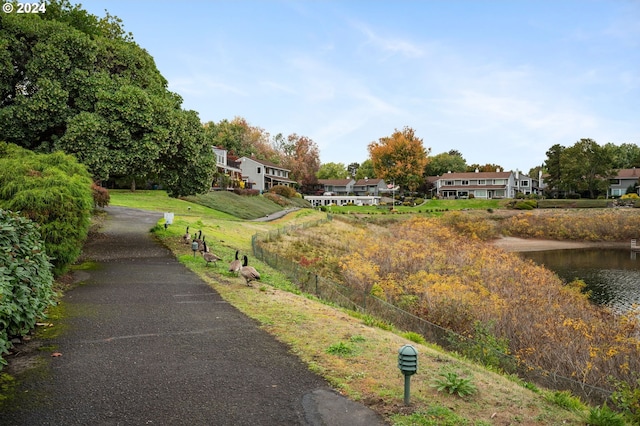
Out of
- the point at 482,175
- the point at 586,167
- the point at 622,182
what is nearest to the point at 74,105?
the point at 586,167

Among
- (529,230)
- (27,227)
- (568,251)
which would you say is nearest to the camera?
(27,227)

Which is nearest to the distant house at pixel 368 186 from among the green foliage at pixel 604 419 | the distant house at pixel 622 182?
the distant house at pixel 622 182

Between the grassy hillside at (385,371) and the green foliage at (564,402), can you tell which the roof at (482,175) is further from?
the green foliage at (564,402)

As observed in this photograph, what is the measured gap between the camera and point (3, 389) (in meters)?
6.16

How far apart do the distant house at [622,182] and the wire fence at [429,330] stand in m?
94.0

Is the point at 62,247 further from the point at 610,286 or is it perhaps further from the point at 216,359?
the point at 610,286

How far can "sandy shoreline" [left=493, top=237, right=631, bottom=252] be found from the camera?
4938 centimetres

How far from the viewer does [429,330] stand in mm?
13211

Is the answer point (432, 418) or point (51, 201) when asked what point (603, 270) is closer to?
point (432, 418)

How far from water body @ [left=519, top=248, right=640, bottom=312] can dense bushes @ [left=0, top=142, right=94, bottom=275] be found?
24.6m

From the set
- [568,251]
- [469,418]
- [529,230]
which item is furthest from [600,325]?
[529,230]

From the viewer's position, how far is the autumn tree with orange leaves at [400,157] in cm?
8981

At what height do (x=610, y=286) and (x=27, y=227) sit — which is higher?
(x=27, y=227)

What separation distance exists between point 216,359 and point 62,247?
699cm
